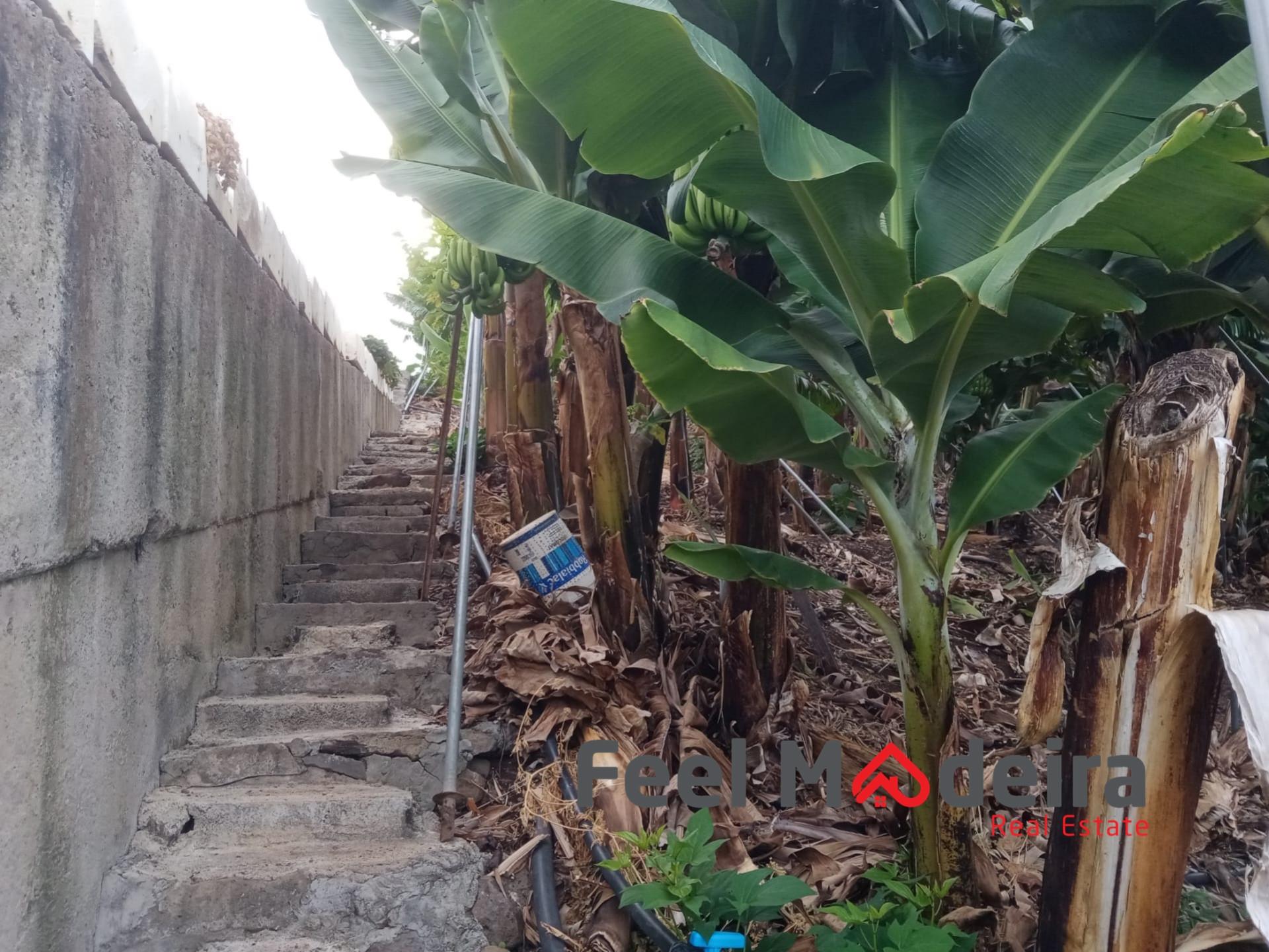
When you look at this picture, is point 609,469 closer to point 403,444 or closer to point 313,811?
point 313,811

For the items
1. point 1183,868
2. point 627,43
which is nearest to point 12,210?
point 627,43

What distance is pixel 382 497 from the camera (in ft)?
15.9

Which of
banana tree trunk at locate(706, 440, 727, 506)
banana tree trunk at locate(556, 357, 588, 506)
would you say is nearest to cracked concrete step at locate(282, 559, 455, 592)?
banana tree trunk at locate(556, 357, 588, 506)

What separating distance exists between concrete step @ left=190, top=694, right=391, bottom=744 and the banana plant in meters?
1.51

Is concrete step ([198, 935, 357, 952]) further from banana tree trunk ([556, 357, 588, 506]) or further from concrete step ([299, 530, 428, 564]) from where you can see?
concrete step ([299, 530, 428, 564])

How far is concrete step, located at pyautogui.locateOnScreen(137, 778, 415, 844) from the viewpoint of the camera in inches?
82.0

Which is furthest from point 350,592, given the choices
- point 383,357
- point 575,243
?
point 383,357

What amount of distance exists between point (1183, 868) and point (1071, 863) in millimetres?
173

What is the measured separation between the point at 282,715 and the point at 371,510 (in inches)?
90.9

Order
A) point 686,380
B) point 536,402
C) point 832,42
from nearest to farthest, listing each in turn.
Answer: point 686,380
point 832,42
point 536,402

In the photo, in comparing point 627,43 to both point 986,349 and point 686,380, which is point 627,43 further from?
point 986,349

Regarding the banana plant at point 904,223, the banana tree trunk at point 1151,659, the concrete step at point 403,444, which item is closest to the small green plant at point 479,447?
the concrete step at point 403,444

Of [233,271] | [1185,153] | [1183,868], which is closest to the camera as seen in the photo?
[1185,153]

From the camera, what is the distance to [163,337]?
2.11 m
